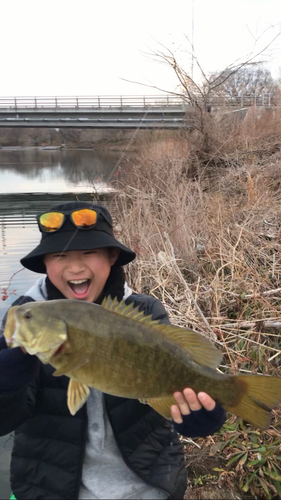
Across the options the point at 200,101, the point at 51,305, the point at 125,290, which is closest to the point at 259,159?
the point at 200,101

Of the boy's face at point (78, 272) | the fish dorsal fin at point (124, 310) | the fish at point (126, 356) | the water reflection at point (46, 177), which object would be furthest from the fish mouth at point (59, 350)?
the water reflection at point (46, 177)

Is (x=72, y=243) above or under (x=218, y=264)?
above

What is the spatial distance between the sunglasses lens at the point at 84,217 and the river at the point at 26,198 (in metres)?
3.85

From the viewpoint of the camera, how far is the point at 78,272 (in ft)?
8.07

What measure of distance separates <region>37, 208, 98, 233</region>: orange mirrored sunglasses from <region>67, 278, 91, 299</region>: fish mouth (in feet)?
1.07

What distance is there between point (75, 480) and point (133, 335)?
3.01 feet

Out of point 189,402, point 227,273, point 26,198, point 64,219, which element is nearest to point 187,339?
point 189,402

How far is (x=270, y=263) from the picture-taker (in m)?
6.11

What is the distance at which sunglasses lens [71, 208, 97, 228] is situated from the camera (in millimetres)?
2514

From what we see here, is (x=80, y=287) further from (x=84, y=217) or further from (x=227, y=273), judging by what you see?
(x=227, y=273)

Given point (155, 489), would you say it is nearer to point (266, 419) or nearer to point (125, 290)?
point (266, 419)

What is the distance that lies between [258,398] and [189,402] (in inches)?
13.1

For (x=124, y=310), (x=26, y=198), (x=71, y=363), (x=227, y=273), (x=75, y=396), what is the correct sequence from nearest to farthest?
1. (x=71, y=363)
2. (x=75, y=396)
3. (x=124, y=310)
4. (x=227, y=273)
5. (x=26, y=198)

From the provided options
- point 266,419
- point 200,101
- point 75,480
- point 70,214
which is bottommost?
point 75,480
